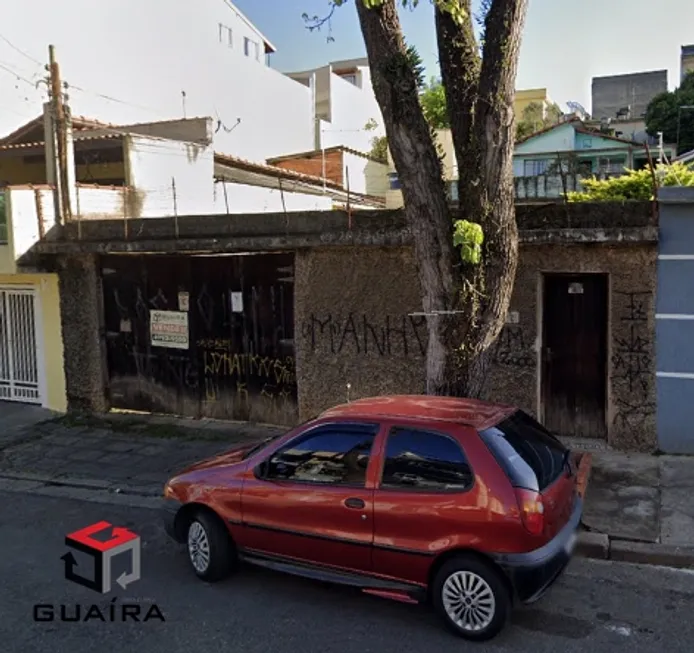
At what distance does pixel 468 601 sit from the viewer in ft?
14.1

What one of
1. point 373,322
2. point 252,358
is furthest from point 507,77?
point 252,358

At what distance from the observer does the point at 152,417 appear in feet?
34.9

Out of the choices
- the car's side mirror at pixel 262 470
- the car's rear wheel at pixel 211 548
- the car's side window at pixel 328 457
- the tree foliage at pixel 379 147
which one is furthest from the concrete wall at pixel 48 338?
the tree foliage at pixel 379 147

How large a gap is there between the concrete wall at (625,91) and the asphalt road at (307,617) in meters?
50.2

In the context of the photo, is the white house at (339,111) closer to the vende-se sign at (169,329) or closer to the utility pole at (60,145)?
the utility pole at (60,145)

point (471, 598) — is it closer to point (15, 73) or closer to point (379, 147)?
point (15, 73)

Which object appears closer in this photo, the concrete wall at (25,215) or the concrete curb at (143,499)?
the concrete curb at (143,499)

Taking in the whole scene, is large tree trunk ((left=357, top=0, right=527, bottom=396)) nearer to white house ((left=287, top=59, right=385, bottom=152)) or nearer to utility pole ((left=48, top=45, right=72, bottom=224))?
utility pole ((left=48, top=45, right=72, bottom=224))

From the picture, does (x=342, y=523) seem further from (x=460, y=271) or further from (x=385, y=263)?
(x=385, y=263)

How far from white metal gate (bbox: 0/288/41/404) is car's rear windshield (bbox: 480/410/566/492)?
364 inches

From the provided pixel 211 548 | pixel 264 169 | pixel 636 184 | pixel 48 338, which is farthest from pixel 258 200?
pixel 211 548

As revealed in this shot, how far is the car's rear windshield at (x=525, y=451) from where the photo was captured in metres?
4.34

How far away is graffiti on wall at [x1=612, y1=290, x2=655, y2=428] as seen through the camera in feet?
25.0

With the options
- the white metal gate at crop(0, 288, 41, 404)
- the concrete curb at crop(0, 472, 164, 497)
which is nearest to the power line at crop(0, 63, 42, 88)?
the white metal gate at crop(0, 288, 41, 404)
